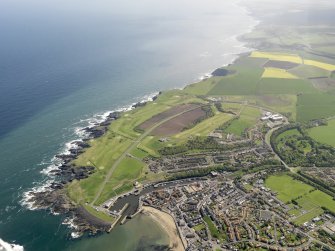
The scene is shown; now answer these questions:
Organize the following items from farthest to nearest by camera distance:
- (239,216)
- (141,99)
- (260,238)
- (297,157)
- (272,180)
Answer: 1. (141,99)
2. (297,157)
3. (272,180)
4. (239,216)
5. (260,238)

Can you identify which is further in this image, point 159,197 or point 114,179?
point 114,179

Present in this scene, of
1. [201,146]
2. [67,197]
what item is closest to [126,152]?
[201,146]

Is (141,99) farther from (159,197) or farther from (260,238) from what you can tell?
(260,238)

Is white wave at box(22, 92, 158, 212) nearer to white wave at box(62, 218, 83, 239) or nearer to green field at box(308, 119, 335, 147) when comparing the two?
white wave at box(62, 218, 83, 239)

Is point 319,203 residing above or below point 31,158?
below

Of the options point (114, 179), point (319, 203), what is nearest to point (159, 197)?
point (114, 179)

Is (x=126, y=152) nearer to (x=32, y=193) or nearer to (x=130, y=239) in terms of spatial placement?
(x=32, y=193)
